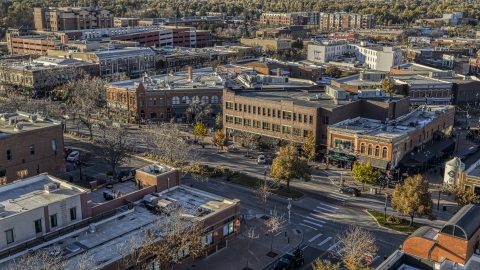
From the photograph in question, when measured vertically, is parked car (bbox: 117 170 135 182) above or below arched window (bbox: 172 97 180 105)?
below

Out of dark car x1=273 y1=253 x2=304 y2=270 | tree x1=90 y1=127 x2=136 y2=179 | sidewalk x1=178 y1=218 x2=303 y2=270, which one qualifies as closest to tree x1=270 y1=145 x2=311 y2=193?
sidewalk x1=178 y1=218 x2=303 y2=270

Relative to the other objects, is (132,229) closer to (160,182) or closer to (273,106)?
(160,182)

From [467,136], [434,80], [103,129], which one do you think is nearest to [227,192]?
[103,129]

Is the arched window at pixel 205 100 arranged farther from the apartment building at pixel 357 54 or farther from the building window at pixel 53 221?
the apartment building at pixel 357 54

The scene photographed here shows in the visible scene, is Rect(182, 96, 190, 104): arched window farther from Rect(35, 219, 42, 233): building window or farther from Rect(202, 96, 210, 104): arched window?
Rect(35, 219, 42, 233): building window

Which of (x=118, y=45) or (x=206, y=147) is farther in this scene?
(x=118, y=45)

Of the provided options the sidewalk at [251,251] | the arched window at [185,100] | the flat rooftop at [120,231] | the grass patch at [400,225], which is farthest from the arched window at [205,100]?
the grass patch at [400,225]
